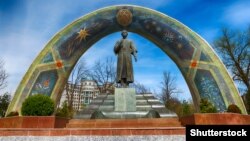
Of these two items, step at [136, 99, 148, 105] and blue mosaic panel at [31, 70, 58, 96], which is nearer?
step at [136, 99, 148, 105]

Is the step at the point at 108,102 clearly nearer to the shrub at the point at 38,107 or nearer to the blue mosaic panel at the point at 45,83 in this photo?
the shrub at the point at 38,107

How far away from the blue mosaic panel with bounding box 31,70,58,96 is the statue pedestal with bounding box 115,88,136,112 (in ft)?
21.2

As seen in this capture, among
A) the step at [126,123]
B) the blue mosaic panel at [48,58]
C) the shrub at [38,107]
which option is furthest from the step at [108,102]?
the blue mosaic panel at [48,58]

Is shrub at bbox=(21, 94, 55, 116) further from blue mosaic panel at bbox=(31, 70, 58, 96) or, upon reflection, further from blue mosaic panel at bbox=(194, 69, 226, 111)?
blue mosaic panel at bbox=(194, 69, 226, 111)

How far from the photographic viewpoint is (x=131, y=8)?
18250 millimetres

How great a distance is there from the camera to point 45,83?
56.0 feet

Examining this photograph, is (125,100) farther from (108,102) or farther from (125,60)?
(125,60)

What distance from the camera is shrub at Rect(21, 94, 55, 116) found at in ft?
31.4

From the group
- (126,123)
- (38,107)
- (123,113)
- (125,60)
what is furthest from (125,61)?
(38,107)

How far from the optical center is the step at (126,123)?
389 inches

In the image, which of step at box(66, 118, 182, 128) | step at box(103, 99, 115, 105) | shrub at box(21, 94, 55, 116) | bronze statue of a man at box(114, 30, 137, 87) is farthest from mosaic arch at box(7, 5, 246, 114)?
shrub at box(21, 94, 55, 116)

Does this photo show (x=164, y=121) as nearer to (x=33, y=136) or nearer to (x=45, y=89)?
(x=33, y=136)

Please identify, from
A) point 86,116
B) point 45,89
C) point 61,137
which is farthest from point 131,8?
point 61,137

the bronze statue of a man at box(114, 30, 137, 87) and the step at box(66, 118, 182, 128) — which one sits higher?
the bronze statue of a man at box(114, 30, 137, 87)
